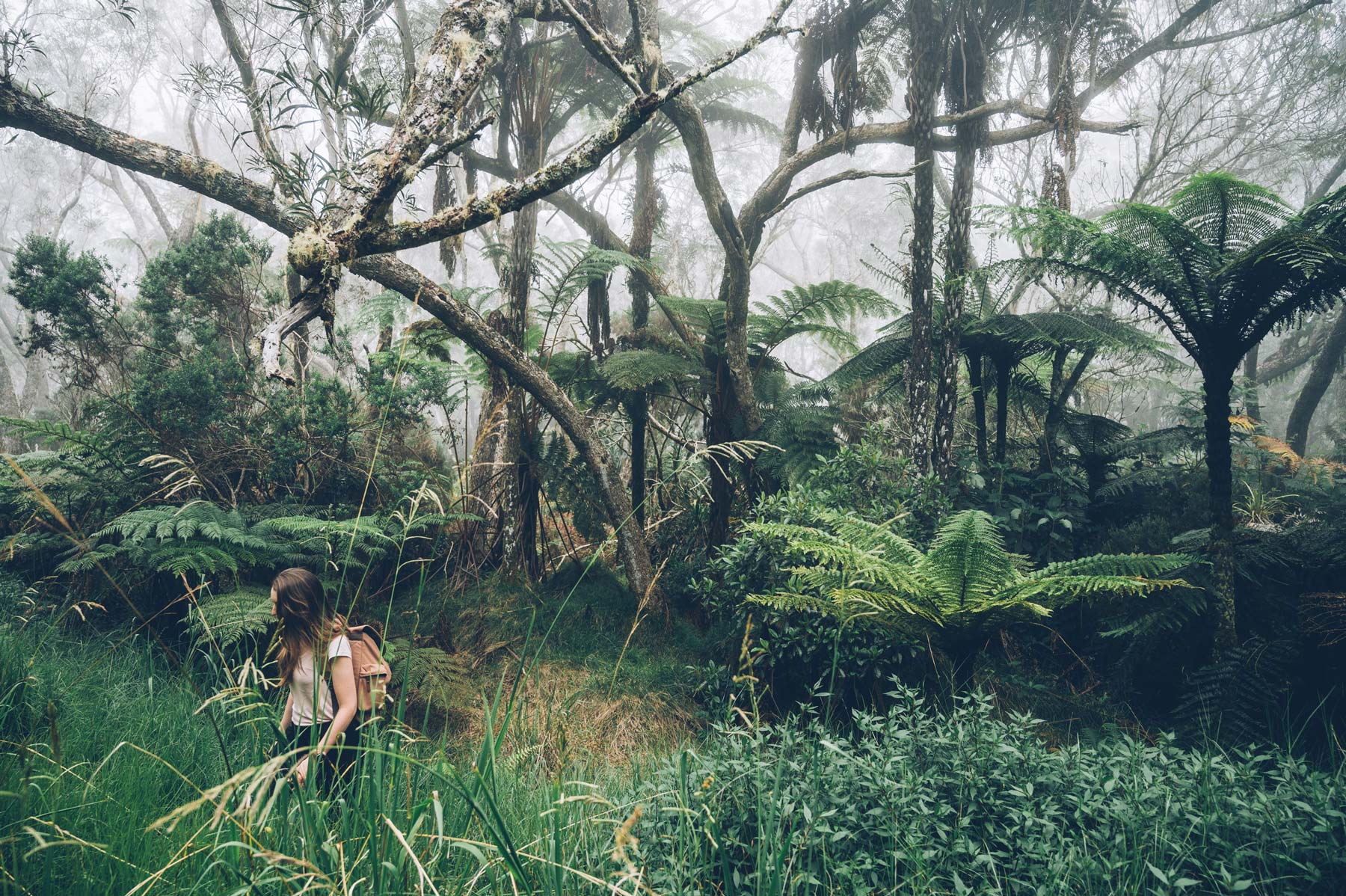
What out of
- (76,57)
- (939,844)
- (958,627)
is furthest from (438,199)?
(76,57)

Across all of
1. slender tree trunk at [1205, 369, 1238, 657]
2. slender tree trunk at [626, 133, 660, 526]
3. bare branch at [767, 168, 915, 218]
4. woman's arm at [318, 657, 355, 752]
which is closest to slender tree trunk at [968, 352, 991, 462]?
bare branch at [767, 168, 915, 218]

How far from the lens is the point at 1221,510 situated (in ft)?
11.1

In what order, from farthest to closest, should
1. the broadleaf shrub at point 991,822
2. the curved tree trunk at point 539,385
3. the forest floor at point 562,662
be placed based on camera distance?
the curved tree trunk at point 539,385 < the forest floor at point 562,662 < the broadleaf shrub at point 991,822

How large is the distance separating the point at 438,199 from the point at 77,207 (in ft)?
83.7

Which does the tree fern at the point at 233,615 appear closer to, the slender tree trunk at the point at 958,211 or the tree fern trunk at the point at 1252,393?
the slender tree trunk at the point at 958,211

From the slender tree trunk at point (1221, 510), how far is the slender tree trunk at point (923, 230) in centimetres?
175

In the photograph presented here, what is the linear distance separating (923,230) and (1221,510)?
8.61 feet

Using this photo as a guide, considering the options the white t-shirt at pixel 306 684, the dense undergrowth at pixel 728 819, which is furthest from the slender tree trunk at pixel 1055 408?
the white t-shirt at pixel 306 684

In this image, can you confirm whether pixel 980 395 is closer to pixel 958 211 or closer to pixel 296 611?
pixel 958 211

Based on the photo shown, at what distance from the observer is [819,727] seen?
208cm

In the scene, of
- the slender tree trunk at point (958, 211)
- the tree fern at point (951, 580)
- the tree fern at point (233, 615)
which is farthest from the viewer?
the slender tree trunk at point (958, 211)

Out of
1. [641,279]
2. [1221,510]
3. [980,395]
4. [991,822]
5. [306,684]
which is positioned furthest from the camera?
[641,279]

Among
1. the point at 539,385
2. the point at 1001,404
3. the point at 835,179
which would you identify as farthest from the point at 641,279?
the point at 1001,404

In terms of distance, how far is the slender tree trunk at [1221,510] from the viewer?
3293 millimetres
